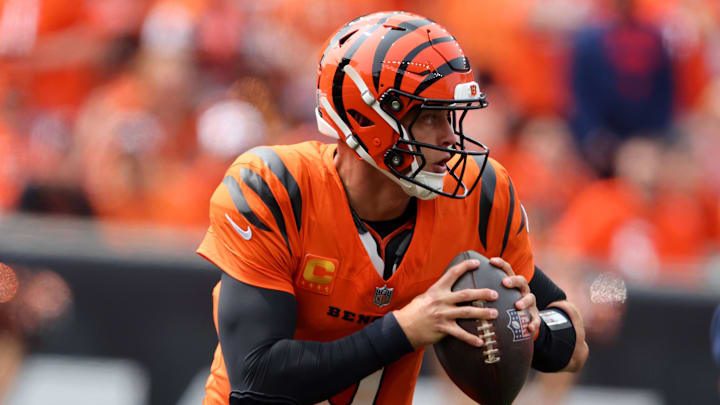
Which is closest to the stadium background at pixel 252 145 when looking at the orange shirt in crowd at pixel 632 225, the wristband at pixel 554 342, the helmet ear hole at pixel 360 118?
the orange shirt in crowd at pixel 632 225

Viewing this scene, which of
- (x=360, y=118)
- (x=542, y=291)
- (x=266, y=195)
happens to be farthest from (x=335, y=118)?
(x=542, y=291)

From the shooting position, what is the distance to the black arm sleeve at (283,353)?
3.09 m

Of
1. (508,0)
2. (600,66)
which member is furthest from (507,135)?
(508,0)

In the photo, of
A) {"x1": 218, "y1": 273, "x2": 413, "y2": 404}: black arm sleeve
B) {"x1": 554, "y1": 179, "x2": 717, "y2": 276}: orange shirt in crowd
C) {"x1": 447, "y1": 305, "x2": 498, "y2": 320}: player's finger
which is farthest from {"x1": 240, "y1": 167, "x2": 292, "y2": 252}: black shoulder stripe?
{"x1": 554, "y1": 179, "x2": 717, "y2": 276}: orange shirt in crowd

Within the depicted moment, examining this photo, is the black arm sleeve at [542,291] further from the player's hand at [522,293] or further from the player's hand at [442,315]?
the player's hand at [442,315]

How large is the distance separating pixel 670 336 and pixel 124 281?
10.7ft

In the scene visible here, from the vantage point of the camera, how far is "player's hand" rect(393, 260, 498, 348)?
306 cm

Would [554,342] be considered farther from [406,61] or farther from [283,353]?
[406,61]

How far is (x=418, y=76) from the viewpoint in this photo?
125 inches

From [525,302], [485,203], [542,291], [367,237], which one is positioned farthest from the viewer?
[542,291]

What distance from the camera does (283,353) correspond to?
3.09 m

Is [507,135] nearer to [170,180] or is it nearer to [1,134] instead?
[170,180]

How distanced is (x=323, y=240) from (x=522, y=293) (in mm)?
655

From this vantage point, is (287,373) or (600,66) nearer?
(287,373)
